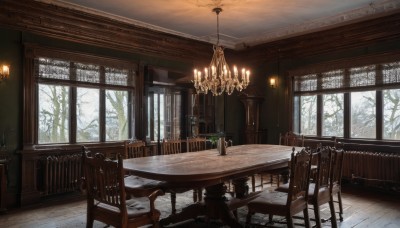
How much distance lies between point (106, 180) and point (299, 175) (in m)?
1.62

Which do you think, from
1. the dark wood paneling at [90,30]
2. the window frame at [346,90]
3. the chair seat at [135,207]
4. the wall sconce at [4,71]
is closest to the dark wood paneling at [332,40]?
the window frame at [346,90]

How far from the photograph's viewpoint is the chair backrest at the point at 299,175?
2.67 metres

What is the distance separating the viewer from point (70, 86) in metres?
4.91

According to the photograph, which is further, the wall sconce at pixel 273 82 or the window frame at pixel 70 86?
the wall sconce at pixel 273 82

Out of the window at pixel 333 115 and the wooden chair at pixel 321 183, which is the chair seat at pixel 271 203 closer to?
the wooden chair at pixel 321 183

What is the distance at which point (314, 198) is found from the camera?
302cm

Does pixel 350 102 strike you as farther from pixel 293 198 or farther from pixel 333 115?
pixel 293 198

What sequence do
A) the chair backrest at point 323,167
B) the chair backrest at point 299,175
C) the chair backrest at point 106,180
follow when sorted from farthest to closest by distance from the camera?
the chair backrest at point 323,167 → the chair backrest at point 299,175 → the chair backrest at point 106,180

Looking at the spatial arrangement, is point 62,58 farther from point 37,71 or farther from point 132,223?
point 132,223

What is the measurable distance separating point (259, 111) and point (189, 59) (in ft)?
6.35

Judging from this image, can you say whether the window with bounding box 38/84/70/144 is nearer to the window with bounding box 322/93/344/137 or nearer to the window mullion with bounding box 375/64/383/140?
the window with bounding box 322/93/344/137

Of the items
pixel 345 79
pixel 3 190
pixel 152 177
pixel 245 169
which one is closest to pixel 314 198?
pixel 245 169

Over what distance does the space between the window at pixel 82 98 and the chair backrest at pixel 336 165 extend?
11.6 ft

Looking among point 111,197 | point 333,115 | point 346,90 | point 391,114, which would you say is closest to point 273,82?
point 333,115
